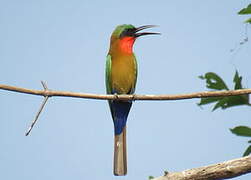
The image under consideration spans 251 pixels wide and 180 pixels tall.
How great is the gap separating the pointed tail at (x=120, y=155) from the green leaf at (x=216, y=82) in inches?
75.2

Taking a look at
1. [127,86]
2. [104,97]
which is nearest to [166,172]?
Result: [104,97]

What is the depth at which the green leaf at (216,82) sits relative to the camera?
457 cm

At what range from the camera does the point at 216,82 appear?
15.0ft

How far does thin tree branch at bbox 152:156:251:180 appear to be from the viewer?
3799 millimetres

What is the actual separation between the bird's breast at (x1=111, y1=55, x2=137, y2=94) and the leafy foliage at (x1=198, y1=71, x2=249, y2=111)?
2060 mm

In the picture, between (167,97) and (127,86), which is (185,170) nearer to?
(167,97)

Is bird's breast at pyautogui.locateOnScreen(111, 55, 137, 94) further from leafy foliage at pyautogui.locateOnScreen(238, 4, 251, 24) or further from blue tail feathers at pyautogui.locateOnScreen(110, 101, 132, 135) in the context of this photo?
leafy foliage at pyautogui.locateOnScreen(238, 4, 251, 24)

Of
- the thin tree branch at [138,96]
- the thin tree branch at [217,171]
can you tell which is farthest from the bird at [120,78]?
the thin tree branch at [217,171]

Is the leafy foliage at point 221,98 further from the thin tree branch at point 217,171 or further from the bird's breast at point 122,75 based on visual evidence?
the bird's breast at point 122,75

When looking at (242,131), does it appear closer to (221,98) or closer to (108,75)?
(221,98)

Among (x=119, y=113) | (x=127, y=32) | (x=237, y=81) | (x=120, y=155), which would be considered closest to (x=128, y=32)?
(x=127, y=32)

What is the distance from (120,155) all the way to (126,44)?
1.72m

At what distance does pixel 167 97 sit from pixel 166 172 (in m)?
0.79

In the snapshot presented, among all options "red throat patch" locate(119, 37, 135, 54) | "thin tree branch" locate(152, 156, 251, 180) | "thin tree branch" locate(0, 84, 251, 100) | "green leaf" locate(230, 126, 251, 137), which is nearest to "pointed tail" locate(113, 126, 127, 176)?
"red throat patch" locate(119, 37, 135, 54)
